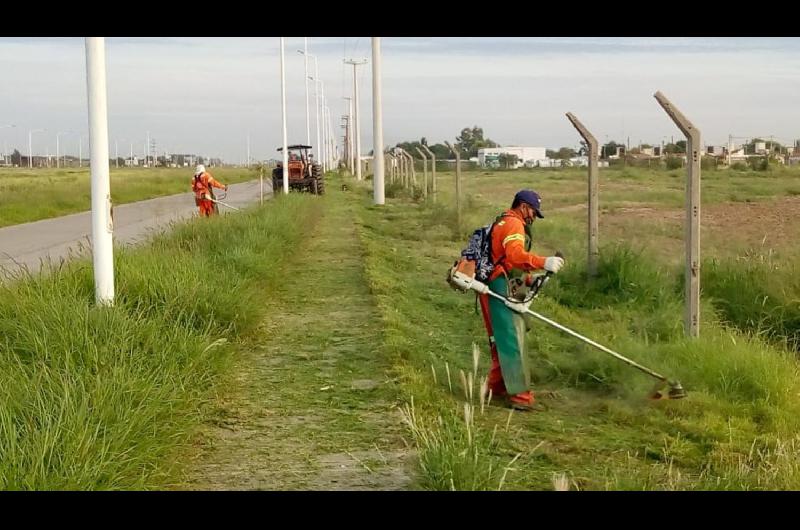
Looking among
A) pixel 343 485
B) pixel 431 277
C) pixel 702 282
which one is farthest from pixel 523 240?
pixel 431 277

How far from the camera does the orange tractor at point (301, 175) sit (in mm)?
36159

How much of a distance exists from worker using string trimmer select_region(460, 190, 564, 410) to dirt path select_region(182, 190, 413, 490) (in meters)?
0.79

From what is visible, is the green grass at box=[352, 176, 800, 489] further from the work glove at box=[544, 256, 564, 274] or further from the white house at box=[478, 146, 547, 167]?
the white house at box=[478, 146, 547, 167]

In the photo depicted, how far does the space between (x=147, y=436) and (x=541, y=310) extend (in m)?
5.24

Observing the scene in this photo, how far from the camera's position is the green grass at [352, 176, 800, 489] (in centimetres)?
452

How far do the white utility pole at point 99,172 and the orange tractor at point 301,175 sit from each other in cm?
2804

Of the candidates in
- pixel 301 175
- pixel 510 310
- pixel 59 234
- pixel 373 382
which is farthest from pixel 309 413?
pixel 301 175

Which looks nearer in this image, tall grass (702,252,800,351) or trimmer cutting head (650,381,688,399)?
trimmer cutting head (650,381,688,399)

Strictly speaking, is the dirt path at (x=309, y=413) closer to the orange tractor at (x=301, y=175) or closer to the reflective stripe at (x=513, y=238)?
the reflective stripe at (x=513, y=238)

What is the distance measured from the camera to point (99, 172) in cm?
691

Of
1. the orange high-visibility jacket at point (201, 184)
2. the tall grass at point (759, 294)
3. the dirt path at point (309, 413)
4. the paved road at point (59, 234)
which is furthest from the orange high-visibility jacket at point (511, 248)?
the orange high-visibility jacket at point (201, 184)

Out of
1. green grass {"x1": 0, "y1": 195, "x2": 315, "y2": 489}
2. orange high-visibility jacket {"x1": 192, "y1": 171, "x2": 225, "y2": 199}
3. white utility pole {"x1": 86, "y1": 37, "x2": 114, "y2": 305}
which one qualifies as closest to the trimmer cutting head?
green grass {"x1": 0, "y1": 195, "x2": 315, "y2": 489}

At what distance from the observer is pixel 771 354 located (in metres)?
6.47
